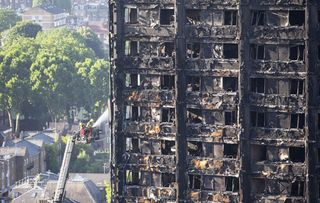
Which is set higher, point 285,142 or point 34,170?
point 285,142

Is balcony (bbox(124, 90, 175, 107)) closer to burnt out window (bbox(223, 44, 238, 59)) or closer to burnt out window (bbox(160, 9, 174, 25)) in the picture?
burnt out window (bbox(223, 44, 238, 59))

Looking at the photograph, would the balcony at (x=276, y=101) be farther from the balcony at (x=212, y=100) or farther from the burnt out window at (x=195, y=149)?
the burnt out window at (x=195, y=149)

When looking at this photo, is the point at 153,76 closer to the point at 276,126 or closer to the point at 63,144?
the point at 276,126

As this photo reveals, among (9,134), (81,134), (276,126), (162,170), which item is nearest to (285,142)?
(276,126)

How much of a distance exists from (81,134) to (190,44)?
10.3 metres

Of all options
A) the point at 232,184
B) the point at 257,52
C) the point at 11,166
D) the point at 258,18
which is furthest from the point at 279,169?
the point at 11,166

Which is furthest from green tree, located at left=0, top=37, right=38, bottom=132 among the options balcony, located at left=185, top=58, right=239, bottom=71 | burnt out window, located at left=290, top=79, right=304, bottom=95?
burnt out window, located at left=290, top=79, right=304, bottom=95

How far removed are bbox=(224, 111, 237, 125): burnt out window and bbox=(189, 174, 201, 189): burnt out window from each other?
3582 millimetres

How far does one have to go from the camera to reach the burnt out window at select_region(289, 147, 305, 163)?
206ft

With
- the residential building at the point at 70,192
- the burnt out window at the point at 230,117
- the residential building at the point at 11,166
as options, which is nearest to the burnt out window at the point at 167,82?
the burnt out window at the point at 230,117

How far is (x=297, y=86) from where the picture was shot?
204 feet

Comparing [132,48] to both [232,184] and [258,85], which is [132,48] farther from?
[232,184]

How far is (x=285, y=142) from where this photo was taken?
62562mm

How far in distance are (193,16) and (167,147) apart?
759 centimetres
